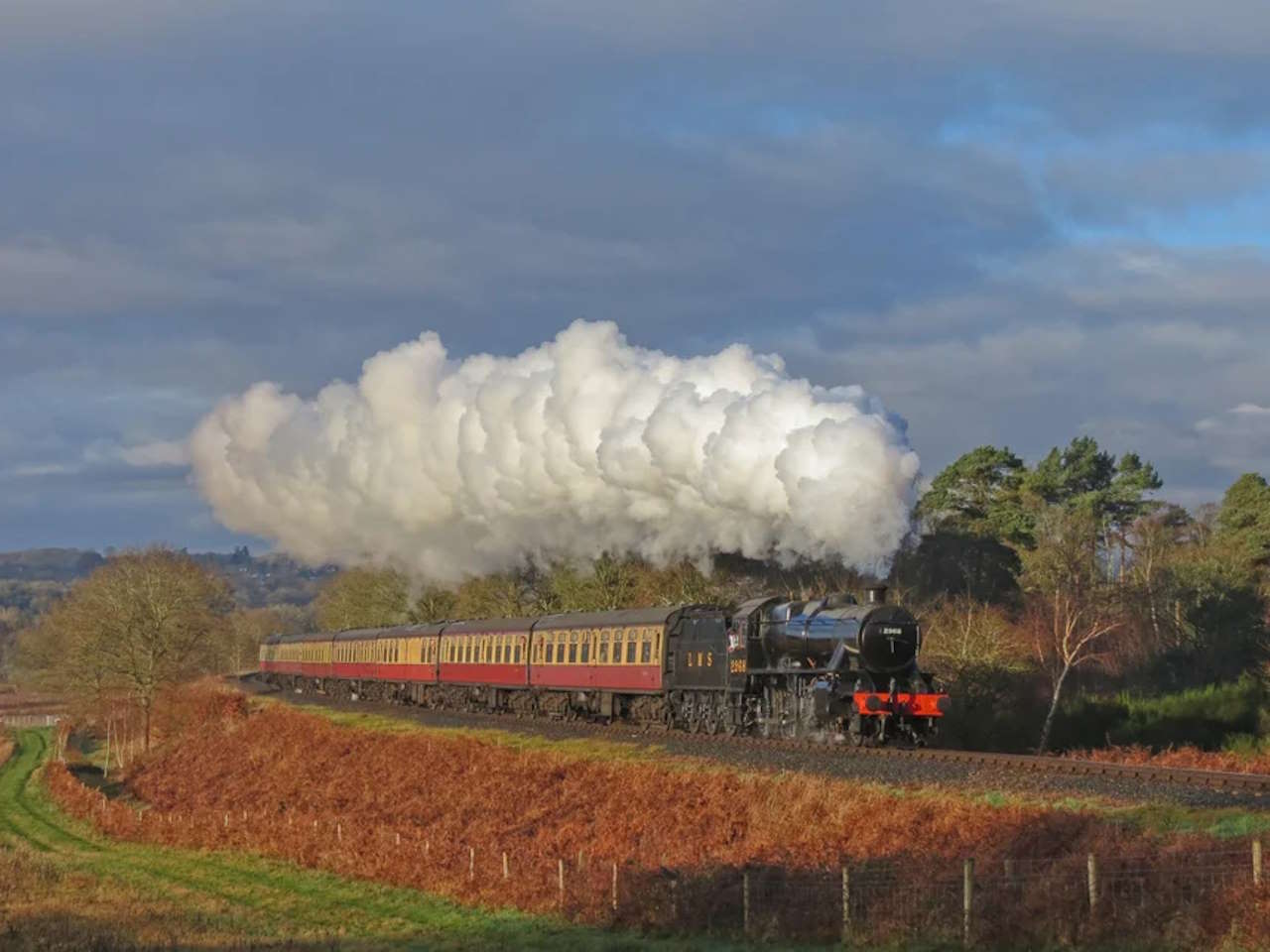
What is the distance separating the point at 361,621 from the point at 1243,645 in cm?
5791

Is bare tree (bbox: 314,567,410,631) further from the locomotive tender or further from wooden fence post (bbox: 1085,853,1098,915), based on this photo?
wooden fence post (bbox: 1085,853,1098,915)

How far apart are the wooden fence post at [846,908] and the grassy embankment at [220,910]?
2979 millimetres

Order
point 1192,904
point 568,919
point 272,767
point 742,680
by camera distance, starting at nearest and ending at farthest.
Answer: point 1192,904 < point 568,919 < point 742,680 < point 272,767

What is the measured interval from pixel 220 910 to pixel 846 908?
15.5 m

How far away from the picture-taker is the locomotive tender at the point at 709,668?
33.0m

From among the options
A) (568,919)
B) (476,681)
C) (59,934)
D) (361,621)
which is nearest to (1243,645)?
(476,681)

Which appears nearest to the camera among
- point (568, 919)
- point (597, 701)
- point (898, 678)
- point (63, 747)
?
point (568, 919)

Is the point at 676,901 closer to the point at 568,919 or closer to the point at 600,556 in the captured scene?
the point at 568,919

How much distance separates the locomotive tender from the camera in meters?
33.0

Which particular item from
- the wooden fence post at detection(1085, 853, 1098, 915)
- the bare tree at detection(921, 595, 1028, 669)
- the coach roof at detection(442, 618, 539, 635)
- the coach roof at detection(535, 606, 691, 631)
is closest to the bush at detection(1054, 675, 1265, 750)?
the bare tree at detection(921, 595, 1028, 669)

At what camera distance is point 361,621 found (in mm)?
96750

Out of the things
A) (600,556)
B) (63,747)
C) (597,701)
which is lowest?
(63,747)

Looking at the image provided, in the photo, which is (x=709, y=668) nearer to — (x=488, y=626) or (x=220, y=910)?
(x=220, y=910)

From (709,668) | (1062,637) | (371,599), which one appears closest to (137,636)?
(371,599)
